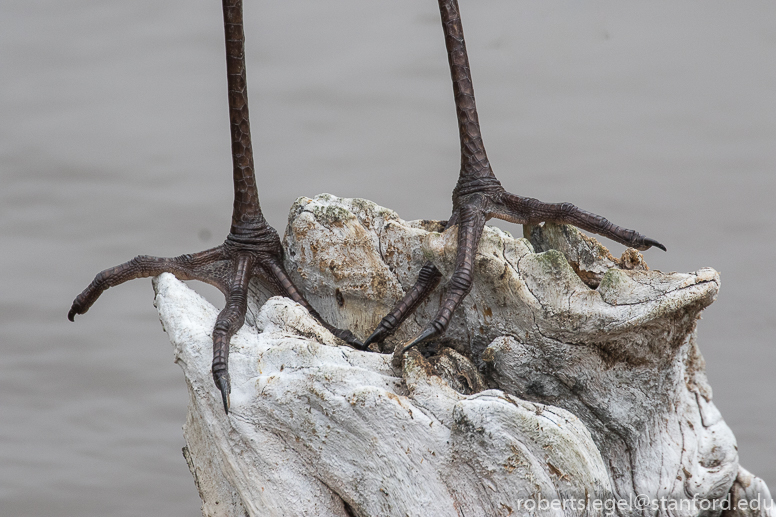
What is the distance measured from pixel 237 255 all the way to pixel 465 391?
0.66 meters

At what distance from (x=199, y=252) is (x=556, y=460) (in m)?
1.00

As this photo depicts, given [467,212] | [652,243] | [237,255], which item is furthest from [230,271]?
[652,243]

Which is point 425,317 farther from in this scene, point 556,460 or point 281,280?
point 556,460

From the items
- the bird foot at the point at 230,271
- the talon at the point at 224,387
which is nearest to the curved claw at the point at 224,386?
the talon at the point at 224,387

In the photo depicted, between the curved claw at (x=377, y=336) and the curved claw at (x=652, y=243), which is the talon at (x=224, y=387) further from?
the curved claw at (x=652, y=243)

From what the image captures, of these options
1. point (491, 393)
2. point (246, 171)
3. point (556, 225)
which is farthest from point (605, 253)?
point (246, 171)

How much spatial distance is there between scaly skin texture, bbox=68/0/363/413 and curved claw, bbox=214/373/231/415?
8.9 inches

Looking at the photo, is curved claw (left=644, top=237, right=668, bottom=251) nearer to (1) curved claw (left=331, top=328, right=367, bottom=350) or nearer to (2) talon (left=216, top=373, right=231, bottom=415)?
(1) curved claw (left=331, top=328, right=367, bottom=350)

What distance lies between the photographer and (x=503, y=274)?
5.52 feet

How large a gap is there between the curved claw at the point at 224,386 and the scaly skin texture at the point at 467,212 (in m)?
0.32

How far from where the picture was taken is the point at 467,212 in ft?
5.90

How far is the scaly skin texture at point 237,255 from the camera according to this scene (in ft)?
6.00

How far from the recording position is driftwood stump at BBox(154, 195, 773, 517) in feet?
4.68

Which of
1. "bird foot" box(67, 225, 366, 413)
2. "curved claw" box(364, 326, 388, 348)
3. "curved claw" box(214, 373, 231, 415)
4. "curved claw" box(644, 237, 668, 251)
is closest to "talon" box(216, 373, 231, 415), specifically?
"curved claw" box(214, 373, 231, 415)
